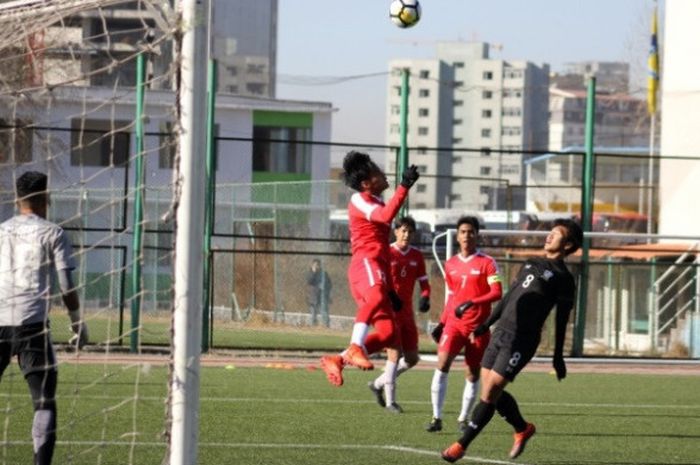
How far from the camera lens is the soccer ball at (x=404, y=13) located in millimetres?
15836

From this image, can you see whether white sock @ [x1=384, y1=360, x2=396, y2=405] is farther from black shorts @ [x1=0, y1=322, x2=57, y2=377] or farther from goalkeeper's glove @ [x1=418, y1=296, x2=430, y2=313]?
black shorts @ [x1=0, y1=322, x2=57, y2=377]

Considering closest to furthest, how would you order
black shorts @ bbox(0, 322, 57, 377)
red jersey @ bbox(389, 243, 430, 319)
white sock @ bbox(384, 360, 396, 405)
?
black shorts @ bbox(0, 322, 57, 377) < white sock @ bbox(384, 360, 396, 405) < red jersey @ bbox(389, 243, 430, 319)

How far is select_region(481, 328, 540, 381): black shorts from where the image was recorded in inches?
389

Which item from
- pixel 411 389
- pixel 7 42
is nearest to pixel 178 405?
pixel 7 42

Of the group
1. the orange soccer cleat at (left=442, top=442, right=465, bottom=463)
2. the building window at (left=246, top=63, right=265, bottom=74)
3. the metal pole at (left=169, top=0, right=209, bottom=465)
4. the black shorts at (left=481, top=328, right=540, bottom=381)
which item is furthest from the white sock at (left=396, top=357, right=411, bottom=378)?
the building window at (left=246, top=63, right=265, bottom=74)

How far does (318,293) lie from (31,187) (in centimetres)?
1883

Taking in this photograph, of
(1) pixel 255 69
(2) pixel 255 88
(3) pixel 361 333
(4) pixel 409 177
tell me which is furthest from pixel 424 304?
(1) pixel 255 69

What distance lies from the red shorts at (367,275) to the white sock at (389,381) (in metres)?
1.88

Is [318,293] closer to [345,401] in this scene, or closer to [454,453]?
[345,401]

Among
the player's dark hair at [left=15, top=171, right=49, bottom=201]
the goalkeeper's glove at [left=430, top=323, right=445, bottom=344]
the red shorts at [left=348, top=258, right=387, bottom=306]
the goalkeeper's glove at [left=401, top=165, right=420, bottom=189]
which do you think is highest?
the goalkeeper's glove at [left=401, top=165, right=420, bottom=189]

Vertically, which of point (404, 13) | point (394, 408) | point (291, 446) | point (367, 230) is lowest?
point (394, 408)

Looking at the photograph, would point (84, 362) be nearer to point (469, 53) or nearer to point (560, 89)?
point (469, 53)

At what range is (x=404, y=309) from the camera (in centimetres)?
1272

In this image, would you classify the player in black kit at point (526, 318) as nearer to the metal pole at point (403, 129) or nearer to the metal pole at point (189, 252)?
the metal pole at point (189, 252)
